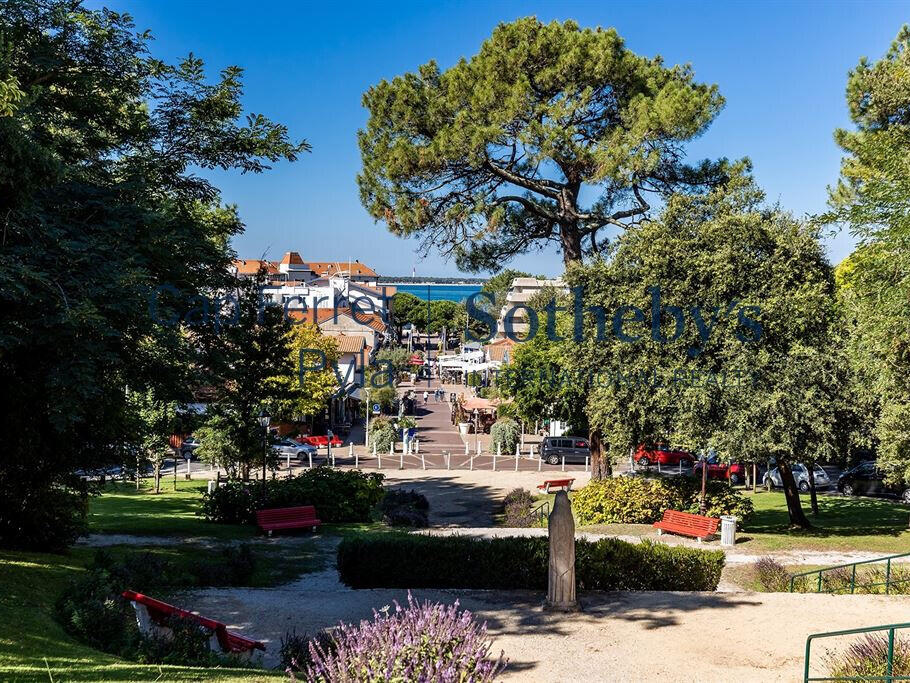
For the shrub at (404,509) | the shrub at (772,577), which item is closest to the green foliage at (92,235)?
the shrub at (404,509)

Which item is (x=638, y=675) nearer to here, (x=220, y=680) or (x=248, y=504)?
(x=220, y=680)

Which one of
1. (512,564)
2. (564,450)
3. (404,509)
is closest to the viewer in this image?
(512,564)

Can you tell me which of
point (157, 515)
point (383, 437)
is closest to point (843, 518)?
point (157, 515)

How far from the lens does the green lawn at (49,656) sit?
6.61 m

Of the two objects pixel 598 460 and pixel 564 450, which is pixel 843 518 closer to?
pixel 598 460

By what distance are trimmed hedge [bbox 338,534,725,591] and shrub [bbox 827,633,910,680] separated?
3850 mm

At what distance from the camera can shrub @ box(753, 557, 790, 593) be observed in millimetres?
13438

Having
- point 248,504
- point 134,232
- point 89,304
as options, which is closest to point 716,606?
point 89,304

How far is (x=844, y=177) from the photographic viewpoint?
2830cm

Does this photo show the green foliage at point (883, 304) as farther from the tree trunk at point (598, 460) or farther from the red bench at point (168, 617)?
the red bench at point (168, 617)

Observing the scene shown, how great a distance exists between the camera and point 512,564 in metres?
12.2

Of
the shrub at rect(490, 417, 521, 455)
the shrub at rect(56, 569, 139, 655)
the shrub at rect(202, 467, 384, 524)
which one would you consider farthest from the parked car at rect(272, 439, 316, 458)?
the shrub at rect(56, 569, 139, 655)

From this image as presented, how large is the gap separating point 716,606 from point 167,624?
746 centimetres

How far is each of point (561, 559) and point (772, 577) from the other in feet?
17.4
